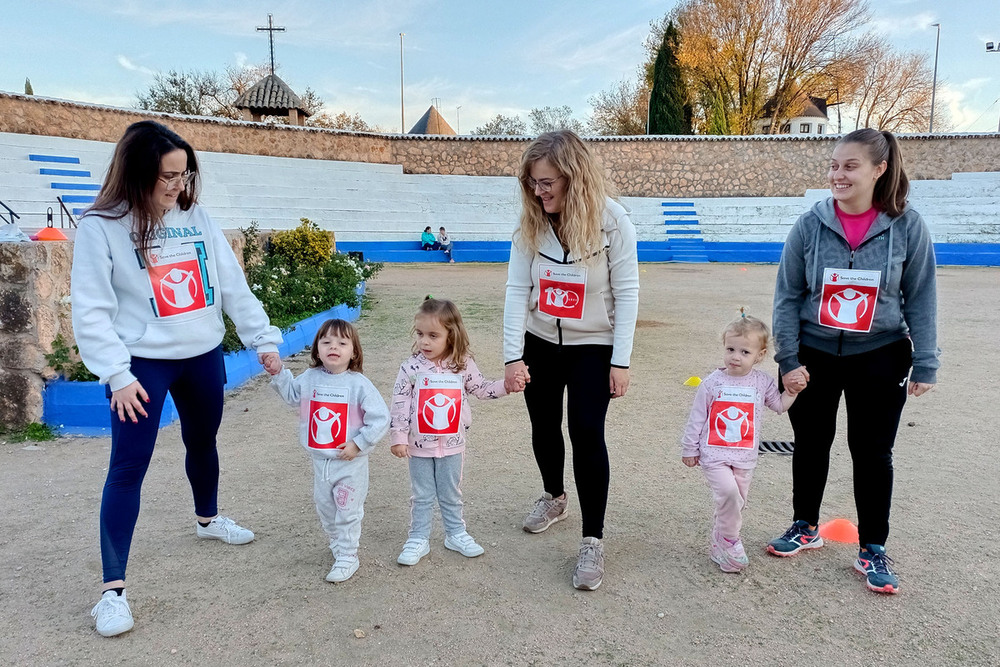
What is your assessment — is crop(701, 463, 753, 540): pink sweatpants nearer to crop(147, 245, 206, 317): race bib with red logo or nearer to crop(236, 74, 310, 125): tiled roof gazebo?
crop(147, 245, 206, 317): race bib with red logo

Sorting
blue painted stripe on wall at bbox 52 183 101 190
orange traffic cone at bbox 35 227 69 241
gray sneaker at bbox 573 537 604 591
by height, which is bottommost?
gray sneaker at bbox 573 537 604 591

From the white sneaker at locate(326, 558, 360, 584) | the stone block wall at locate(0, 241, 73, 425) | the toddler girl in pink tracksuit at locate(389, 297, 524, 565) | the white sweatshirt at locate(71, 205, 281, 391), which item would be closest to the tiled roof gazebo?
the stone block wall at locate(0, 241, 73, 425)

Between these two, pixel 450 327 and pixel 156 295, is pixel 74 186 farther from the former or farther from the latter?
pixel 450 327

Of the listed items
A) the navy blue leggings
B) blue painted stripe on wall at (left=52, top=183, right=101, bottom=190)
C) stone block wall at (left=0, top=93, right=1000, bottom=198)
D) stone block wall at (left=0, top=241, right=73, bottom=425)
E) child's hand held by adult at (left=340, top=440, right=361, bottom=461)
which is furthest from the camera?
stone block wall at (left=0, top=93, right=1000, bottom=198)

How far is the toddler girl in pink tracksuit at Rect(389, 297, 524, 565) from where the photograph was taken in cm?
279

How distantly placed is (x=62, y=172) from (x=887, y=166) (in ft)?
64.2

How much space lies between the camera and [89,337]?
2.25 metres

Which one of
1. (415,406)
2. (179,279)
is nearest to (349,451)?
(415,406)

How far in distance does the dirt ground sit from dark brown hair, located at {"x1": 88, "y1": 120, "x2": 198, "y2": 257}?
1.36 metres

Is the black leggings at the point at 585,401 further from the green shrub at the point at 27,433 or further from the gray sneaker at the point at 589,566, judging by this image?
the green shrub at the point at 27,433

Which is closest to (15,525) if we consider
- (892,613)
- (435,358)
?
(435,358)

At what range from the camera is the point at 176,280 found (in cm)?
250

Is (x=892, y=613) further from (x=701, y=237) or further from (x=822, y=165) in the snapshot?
(x=822, y=165)

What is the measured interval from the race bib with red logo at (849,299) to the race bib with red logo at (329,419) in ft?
6.33
